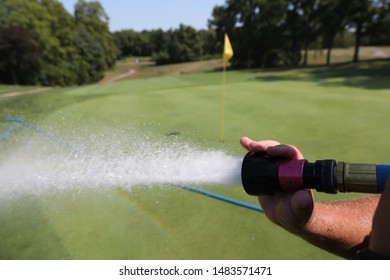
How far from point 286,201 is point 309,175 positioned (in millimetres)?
189

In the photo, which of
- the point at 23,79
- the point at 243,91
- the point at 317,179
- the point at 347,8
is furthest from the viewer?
the point at 23,79

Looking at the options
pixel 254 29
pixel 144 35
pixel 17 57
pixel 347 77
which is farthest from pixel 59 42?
pixel 347 77

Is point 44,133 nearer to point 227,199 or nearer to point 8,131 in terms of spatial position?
point 8,131

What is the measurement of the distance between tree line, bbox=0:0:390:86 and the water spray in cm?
3717

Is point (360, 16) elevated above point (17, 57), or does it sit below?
above

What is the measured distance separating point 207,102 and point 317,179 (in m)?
9.97

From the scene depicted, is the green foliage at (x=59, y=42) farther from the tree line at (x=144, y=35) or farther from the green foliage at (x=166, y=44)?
the green foliage at (x=166, y=44)

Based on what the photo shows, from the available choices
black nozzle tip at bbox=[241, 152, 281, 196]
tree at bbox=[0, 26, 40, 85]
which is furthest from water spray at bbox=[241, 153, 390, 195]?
tree at bbox=[0, 26, 40, 85]

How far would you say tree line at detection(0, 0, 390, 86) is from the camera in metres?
35.8

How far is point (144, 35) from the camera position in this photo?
5672 cm

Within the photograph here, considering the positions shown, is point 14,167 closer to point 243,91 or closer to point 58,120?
point 58,120

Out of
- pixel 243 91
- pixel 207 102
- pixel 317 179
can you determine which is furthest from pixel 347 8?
pixel 317 179

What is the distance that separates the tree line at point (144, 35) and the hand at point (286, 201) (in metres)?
37.0

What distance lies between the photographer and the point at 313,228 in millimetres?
1748
